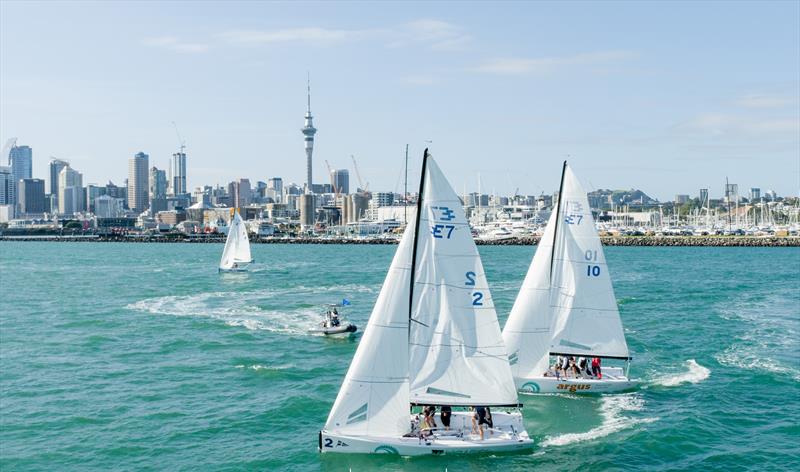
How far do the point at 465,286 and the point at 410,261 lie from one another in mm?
1725

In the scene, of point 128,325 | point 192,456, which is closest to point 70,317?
point 128,325

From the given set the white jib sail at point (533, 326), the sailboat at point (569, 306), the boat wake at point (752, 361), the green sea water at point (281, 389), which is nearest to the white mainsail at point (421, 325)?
the green sea water at point (281, 389)

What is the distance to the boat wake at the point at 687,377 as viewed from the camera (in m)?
31.4

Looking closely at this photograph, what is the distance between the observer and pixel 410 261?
2083cm

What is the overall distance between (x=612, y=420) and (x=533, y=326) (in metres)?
4.49

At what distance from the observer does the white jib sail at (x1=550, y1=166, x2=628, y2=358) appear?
94.0 ft

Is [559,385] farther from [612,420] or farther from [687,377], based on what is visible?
[687,377]

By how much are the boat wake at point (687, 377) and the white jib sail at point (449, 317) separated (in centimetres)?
1288

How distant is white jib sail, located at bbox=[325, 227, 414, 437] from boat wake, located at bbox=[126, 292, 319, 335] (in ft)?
76.4

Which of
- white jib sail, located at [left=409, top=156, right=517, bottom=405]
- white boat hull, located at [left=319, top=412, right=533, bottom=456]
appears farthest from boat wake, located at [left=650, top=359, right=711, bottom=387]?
white jib sail, located at [left=409, top=156, right=517, bottom=405]

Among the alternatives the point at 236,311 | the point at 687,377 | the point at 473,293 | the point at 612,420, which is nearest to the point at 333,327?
the point at 236,311

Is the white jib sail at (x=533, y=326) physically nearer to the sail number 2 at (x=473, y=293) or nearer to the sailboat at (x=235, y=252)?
the sail number 2 at (x=473, y=293)

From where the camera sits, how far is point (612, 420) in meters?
25.6

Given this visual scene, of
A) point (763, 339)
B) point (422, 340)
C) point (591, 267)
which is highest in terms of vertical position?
point (591, 267)
